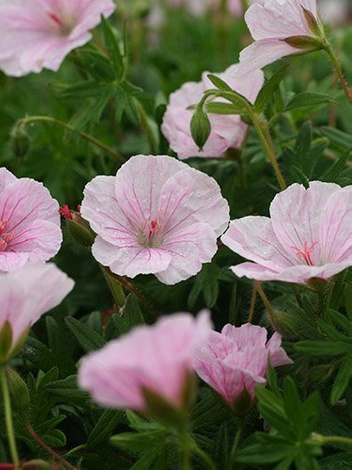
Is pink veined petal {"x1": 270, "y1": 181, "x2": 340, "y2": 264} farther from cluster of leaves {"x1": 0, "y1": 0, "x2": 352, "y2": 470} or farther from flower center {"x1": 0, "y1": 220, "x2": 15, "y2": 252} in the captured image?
flower center {"x1": 0, "y1": 220, "x2": 15, "y2": 252}

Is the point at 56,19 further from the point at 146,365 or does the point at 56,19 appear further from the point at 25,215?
the point at 146,365

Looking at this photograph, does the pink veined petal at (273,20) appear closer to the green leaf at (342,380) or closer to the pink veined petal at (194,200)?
the pink veined petal at (194,200)

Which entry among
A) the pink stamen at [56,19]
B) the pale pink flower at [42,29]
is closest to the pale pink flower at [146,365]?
the pale pink flower at [42,29]

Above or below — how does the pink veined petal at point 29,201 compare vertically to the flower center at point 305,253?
above

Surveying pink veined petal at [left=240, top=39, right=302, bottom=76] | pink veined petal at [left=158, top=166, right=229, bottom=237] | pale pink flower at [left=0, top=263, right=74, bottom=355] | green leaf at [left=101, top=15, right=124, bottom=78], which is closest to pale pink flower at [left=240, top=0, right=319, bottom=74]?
pink veined petal at [left=240, top=39, right=302, bottom=76]

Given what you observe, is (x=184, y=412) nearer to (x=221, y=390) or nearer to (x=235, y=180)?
(x=221, y=390)
